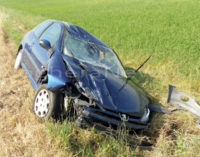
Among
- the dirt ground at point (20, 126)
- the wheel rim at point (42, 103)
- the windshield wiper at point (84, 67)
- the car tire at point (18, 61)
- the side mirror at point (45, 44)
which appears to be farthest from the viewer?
the car tire at point (18, 61)

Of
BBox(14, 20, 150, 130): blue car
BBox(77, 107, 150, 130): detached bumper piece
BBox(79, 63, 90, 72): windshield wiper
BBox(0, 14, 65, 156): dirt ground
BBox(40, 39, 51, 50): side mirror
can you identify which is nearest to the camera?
BBox(0, 14, 65, 156): dirt ground

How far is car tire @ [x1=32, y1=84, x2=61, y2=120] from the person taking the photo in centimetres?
314

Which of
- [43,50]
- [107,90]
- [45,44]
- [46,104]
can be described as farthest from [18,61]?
[107,90]

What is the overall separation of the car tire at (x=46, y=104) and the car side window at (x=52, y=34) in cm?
111

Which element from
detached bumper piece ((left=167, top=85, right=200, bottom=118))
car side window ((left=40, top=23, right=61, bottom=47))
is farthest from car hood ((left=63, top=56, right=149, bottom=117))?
detached bumper piece ((left=167, top=85, right=200, bottom=118))

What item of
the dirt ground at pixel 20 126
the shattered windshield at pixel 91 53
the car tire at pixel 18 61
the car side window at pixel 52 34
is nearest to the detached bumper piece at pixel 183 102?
the shattered windshield at pixel 91 53

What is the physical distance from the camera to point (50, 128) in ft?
9.77

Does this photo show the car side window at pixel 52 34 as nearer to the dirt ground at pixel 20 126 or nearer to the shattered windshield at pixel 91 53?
the shattered windshield at pixel 91 53

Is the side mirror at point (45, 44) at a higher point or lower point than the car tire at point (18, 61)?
higher

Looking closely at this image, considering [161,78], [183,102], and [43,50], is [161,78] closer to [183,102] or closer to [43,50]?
[183,102]

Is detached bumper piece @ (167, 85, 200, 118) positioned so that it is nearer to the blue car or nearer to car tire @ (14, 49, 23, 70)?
the blue car

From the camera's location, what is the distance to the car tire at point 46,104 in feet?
10.3

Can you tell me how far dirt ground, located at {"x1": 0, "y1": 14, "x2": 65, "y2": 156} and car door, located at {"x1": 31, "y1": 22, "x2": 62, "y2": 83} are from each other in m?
0.51

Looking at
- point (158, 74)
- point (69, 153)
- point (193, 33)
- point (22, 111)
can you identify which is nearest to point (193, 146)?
point (69, 153)
